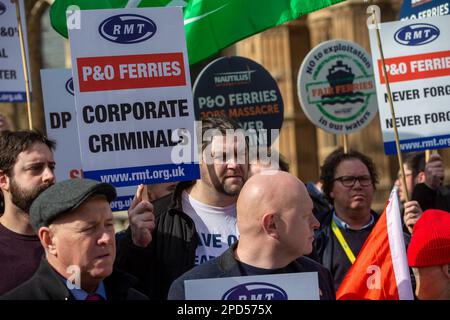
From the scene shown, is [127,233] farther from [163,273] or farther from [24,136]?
[24,136]

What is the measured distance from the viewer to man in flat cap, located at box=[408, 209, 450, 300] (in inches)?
189

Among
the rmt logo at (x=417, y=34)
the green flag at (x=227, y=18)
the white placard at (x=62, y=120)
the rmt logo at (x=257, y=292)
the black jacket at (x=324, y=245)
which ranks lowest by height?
the black jacket at (x=324, y=245)

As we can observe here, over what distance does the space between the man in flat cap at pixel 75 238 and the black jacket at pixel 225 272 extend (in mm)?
305

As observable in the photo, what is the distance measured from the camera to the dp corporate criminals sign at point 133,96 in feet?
19.2

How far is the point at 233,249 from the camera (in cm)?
463

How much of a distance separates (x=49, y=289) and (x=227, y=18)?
356 centimetres

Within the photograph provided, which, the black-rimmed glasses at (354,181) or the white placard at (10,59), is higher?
the white placard at (10,59)

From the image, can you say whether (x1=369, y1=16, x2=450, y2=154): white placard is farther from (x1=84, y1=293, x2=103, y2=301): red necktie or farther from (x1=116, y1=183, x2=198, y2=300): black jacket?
(x1=84, y1=293, x2=103, y2=301): red necktie

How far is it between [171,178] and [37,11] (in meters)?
24.2

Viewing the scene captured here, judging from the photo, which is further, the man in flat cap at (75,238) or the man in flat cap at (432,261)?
the man in flat cap at (432,261)

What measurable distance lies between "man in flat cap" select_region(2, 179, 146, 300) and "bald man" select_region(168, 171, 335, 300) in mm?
417

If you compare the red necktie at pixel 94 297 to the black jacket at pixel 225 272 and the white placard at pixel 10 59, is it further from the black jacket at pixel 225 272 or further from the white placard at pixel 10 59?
the white placard at pixel 10 59

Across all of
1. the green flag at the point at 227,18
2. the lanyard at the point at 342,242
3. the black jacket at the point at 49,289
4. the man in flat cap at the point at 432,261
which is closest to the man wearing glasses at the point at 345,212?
the lanyard at the point at 342,242

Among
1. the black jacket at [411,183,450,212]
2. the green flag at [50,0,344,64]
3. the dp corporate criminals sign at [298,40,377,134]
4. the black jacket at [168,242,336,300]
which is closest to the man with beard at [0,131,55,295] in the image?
the black jacket at [168,242,336,300]
